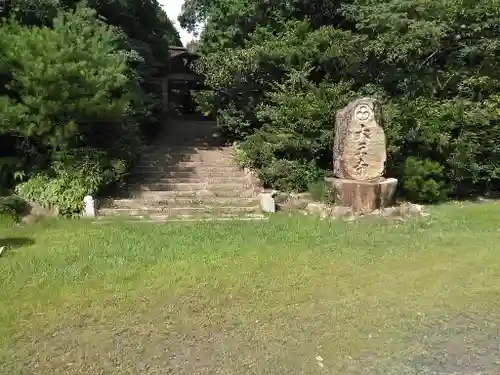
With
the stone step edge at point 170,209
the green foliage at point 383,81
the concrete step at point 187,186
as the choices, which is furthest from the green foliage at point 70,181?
the green foliage at point 383,81

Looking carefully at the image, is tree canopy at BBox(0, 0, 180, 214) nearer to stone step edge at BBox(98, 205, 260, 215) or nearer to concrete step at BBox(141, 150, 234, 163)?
stone step edge at BBox(98, 205, 260, 215)

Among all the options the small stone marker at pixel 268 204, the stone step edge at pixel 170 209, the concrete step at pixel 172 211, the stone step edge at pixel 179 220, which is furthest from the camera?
the small stone marker at pixel 268 204

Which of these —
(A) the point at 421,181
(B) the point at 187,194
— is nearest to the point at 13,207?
(B) the point at 187,194

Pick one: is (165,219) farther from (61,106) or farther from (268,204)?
(61,106)

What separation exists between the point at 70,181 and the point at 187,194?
2.42m

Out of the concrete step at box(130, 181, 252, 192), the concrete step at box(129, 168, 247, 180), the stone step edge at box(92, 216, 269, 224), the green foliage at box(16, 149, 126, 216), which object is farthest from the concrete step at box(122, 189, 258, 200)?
the stone step edge at box(92, 216, 269, 224)

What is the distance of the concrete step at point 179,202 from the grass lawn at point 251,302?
202 centimetres

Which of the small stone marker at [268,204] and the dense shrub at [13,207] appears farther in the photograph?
the small stone marker at [268,204]

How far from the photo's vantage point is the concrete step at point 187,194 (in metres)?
10.5

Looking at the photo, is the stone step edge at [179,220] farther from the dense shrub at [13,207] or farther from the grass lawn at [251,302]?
the dense shrub at [13,207]

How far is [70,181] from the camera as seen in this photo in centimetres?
958

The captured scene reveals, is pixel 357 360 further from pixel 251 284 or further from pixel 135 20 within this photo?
pixel 135 20

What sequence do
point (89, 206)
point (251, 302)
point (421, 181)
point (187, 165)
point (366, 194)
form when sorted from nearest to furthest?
1. point (251, 302)
2. point (366, 194)
3. point (89, 206)
4. point (421, 181)
5. point (187, 165)

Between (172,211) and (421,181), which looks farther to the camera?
(421,181)
